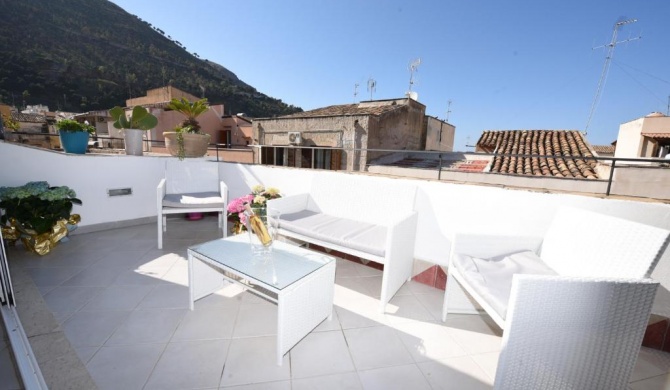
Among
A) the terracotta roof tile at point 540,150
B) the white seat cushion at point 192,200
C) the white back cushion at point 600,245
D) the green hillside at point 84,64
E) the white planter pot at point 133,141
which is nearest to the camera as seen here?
the white back cushion at point 600,245

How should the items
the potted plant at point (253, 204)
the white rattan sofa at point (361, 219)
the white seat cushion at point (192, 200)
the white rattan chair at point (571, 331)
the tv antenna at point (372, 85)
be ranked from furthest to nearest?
the tv antenna at point (372, 85) < the white seat cushion at point (192, 200) < the white rattan sofa at point (361, 219) < the potted plant at point (253, 204) < the white rattan chair at point (571, 331)

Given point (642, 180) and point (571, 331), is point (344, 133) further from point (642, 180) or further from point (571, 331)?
point (571, 331)

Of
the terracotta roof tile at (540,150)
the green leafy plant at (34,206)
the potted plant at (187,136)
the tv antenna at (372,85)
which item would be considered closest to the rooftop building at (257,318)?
the green leafy plant at (34,206)

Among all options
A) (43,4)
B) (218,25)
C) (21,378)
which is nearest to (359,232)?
(21,378)

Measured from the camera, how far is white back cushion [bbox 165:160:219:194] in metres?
3.52

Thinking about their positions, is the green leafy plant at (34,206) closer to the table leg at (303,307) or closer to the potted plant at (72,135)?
the potted plant at (72,135)

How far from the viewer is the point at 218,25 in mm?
15172

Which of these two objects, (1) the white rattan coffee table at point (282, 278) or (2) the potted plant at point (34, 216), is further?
(2) the potted plant at point (34, 216)

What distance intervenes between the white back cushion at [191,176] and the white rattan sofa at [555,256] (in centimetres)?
338

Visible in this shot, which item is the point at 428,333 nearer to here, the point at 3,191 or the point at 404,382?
the point at 404,382

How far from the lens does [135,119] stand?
358 centimetres

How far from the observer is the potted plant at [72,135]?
317 centimetres

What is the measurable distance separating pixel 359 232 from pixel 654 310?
81.5 inches

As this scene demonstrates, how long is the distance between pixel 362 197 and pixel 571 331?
5.76 feet
